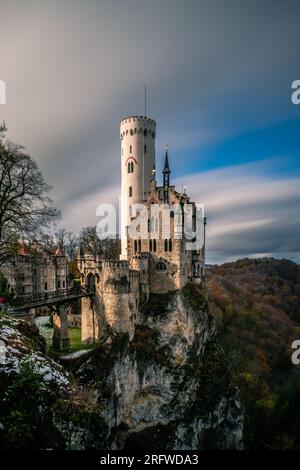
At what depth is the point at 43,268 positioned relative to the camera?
37938 mm

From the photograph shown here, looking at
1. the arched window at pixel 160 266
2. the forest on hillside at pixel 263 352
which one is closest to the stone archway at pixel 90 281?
the arched window at pixel 160 266

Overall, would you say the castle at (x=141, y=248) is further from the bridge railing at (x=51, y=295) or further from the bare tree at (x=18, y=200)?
the bare tree at (x=18, y=200)

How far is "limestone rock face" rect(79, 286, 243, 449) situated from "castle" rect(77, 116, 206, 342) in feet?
5.59

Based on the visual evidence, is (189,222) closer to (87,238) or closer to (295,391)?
(87,238)

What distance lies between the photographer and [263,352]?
180 ft

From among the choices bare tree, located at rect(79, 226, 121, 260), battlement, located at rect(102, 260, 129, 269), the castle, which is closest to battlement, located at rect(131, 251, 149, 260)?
the castle

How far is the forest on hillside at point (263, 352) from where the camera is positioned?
43625mm

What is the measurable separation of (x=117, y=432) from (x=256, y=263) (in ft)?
340

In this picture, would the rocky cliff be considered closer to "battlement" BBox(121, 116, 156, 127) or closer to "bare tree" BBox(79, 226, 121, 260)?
"bare tree" BBox(79, 226, 121, 260)

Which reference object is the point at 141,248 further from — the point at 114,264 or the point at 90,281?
the point at 90,281

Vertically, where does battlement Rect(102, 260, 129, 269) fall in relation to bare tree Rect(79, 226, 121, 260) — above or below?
below

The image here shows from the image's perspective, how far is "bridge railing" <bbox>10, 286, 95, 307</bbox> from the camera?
22547 millimetres

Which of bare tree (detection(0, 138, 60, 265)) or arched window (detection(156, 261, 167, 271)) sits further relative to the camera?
arched window (detection(156, 261, 167, 271))

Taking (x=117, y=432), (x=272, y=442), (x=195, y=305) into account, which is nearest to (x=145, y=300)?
(x=195, y=305)
